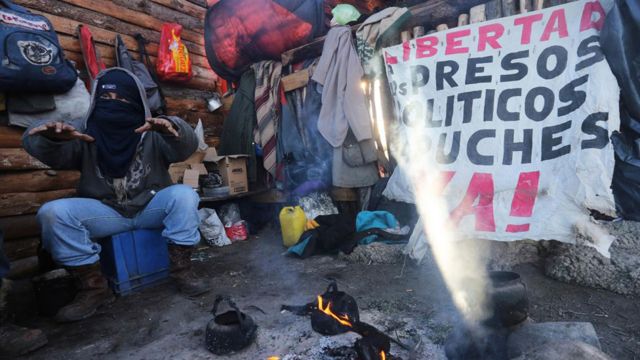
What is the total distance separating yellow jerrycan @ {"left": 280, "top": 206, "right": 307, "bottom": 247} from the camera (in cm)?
429

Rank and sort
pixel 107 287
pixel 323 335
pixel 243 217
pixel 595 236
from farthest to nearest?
pixel 243 217
pixel 107 287
pixel 595 236
pixel 323 335

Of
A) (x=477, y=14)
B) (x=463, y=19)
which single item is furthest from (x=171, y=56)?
(x=477, y=14)

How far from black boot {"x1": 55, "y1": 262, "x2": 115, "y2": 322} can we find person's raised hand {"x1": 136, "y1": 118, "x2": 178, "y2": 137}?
128 centimetres

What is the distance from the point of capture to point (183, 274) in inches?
125

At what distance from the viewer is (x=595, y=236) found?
2.54 m

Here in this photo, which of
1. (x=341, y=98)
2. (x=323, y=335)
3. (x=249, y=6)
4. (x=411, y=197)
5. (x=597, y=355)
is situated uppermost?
(x=249, y=6)

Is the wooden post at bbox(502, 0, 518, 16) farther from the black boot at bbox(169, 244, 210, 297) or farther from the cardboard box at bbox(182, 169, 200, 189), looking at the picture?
the cardboard box at bbox(182, 169, 200, 189)

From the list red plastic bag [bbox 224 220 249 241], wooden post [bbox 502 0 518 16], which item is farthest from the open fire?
wooden post [bbox 502 0 518 16]

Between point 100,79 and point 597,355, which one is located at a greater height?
point 100,79

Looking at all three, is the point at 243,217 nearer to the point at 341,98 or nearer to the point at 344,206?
the point at 344,206

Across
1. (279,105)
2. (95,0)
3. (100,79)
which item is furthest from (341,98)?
(95,0)

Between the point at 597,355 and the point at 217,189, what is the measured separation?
4527 mm

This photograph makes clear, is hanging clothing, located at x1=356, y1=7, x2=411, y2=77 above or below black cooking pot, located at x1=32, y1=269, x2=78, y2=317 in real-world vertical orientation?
above

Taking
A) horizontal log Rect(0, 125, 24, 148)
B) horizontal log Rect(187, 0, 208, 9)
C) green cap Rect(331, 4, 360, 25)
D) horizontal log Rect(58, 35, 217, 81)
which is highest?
horizontal log Rect(187, 0, 208, 9)
